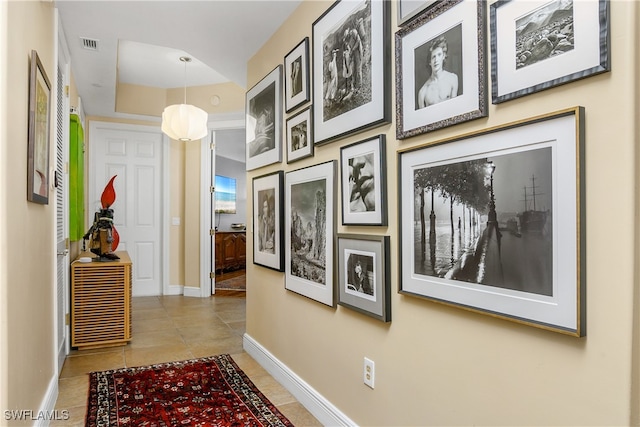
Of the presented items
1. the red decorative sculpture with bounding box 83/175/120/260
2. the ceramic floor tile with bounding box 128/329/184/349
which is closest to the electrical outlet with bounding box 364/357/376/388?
the ceramic floor tile with bounding box 128/329/184/349

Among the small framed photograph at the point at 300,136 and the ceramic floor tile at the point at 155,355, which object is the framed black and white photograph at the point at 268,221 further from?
the ceramic floor tile at the point at 155,355

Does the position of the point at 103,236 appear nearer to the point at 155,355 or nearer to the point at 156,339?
the point at 156,339

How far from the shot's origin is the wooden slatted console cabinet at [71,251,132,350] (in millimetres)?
3422

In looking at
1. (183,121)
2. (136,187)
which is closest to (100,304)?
(183,121)

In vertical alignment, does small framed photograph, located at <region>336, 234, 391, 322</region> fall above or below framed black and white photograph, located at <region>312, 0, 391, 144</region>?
below

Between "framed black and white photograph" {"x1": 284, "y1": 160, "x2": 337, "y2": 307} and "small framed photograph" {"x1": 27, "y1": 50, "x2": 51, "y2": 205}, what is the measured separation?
1297mm

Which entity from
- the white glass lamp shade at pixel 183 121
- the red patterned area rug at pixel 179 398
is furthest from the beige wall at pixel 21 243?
the white glass lamp shade at pixel 183 121

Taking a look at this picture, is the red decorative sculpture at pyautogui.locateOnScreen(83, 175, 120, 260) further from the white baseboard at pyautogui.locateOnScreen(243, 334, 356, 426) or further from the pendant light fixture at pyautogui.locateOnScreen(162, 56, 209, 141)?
the white baseboard at pyautogui.locateOnScreen(243, 334, 356, 426)

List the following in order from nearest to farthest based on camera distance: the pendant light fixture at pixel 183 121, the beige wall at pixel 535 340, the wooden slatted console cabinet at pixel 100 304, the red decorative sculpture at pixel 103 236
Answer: the beige wall at pixel 535 340
the wooden slatted console cabinet at pixel 100 304
the red decorative sculpture at pixel 103 236
the pendant light fixture at pixel 183 121

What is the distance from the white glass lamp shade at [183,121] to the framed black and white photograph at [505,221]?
3.20m

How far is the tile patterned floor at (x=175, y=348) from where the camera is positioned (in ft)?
8.16

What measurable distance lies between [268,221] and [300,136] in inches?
27.8

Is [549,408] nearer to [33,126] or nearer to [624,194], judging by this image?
[624,194]

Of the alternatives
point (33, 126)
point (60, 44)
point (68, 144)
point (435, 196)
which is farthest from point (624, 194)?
point (68, 144)
